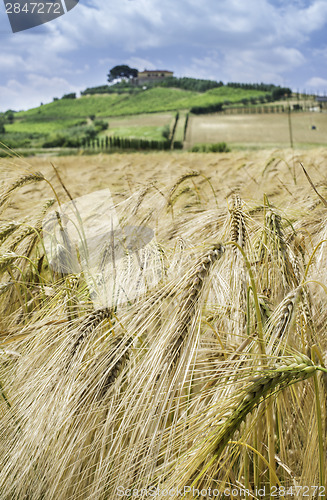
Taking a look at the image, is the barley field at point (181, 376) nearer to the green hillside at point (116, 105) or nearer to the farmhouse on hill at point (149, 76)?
the green hillside at point (116, 105)

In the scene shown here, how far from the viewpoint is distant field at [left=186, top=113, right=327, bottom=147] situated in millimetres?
39750

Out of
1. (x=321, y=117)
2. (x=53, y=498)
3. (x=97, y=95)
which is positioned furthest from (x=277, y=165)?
(x=97, y=95)

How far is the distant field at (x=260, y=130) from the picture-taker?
130 feet

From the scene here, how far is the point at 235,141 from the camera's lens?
4338 centimetres

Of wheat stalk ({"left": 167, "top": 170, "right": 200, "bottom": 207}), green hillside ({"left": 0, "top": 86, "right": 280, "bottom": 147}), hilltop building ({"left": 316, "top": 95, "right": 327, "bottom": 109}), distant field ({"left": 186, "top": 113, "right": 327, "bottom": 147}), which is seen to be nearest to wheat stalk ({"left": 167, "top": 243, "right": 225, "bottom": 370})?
wheat stalk ({"left": 167, "top": 170, "right": 200, "bottom": 207})

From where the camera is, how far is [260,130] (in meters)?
45.7

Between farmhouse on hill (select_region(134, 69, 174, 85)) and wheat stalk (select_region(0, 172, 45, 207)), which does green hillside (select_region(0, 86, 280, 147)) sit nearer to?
farmhouse on hill (select_region(134, 69, 174, 85))

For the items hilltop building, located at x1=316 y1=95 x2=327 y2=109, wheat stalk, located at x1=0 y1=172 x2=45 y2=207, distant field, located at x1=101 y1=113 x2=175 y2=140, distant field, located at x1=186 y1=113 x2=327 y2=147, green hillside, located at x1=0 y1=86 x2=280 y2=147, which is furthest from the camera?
green hillside, located at x1=0 y1=86 x2=280 y2=147

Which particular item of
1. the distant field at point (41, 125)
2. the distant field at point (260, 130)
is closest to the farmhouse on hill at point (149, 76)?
the distant field at point (41, 125)

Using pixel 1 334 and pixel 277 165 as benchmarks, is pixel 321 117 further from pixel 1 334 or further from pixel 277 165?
pixel 1 334

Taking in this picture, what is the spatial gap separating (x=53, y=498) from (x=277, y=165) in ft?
14.7

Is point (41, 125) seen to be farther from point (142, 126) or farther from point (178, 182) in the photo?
point (178, 182)

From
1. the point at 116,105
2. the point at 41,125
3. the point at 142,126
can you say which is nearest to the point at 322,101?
the point at 142,126

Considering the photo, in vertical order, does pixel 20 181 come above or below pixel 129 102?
below
